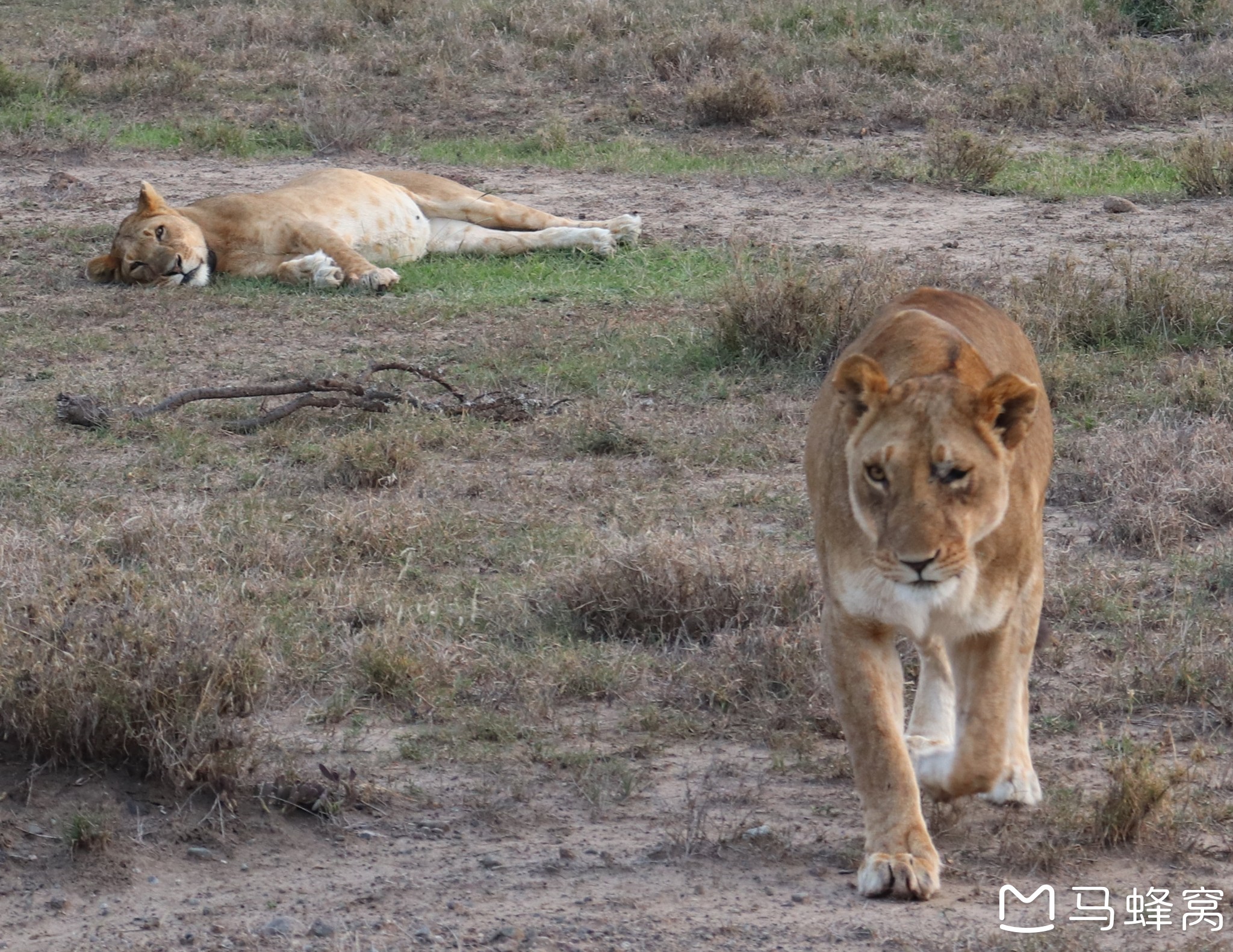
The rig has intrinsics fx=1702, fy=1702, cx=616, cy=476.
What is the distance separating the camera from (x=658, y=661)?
4.51 m

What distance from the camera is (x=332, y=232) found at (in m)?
8.93

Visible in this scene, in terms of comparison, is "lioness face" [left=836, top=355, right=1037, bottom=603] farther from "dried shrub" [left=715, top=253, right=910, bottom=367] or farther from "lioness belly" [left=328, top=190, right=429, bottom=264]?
"lioness belly" [left=328, top=190, right=429, bottom=264]

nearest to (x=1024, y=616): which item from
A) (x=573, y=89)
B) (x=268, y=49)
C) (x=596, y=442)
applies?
(x=596, y=442)

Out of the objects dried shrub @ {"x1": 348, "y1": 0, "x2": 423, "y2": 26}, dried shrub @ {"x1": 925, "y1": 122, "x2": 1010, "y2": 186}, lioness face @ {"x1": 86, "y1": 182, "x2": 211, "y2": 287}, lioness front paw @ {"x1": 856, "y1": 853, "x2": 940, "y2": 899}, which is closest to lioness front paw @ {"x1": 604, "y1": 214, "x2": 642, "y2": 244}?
lioness face @ {"x1": 86, "y1": 182, "x2": 211, "y2": 287}

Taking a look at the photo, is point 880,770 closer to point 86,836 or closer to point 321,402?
point 86,836

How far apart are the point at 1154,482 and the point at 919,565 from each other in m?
2.83

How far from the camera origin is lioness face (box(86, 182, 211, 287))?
8625 mm

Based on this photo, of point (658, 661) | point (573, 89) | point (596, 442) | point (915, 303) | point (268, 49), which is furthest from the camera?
point (268, 49)

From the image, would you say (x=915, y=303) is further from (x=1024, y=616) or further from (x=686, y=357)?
(x=686, y=357)

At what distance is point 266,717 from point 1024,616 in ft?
5.97

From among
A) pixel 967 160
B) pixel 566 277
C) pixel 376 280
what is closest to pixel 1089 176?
pixel 967 160

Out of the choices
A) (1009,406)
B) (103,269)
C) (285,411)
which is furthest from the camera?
(103,269)

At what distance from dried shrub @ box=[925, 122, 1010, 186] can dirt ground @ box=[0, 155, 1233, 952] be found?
6633mm

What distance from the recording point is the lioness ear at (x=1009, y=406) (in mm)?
3105
